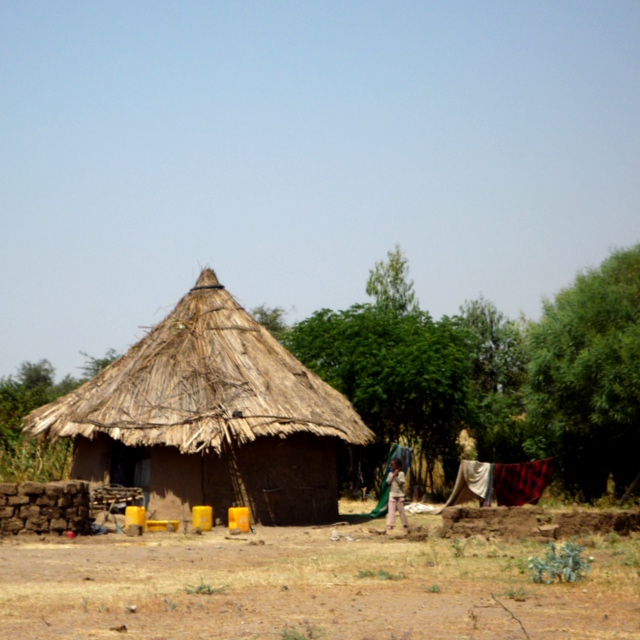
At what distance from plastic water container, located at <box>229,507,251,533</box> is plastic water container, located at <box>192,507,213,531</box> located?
14.0 inches

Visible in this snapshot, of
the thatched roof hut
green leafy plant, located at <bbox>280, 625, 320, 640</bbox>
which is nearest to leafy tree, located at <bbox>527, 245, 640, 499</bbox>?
the thatched roof hut

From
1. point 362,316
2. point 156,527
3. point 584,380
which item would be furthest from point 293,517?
point 362,316

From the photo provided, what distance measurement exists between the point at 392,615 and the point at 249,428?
925 cm

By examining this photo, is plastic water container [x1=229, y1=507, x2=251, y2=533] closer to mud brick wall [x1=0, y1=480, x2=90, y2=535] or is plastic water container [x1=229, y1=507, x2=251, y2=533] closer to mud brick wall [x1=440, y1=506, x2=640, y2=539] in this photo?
mud brick wall [x1=0, y1=480, x2=90, y2=535]

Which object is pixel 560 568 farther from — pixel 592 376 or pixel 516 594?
pixel 592 376

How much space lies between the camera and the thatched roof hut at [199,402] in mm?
16906

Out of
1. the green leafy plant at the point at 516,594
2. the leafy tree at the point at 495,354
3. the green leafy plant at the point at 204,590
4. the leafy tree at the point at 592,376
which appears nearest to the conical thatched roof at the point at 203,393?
the leafy tree at the point at 592,376

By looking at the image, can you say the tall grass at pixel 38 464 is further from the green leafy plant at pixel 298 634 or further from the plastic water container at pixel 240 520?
the green leafy plant at pixel 298 634

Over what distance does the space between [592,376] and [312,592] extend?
1312 centimetres

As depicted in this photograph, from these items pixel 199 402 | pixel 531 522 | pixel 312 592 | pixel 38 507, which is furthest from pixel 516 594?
pixel 199 402

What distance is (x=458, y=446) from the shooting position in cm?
2636

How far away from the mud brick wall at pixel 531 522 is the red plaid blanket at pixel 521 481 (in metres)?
5.87

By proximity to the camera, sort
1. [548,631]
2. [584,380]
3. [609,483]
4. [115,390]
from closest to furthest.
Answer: [548,631] → [115,390] → [584,380] → [609,483]

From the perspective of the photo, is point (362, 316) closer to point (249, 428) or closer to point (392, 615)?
point (249, 428)
